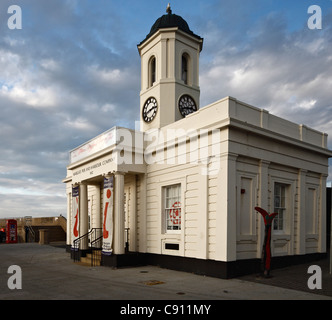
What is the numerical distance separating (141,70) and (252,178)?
9.98m

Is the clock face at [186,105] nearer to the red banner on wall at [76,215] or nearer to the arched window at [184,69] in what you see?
the arched window at [184,69]

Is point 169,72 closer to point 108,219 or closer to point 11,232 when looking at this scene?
point 108,219

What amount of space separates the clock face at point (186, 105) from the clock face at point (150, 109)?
4.24 feet

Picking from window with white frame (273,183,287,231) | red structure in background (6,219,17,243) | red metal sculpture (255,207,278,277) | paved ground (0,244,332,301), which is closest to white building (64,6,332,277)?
window with white frame (273,183,287,231)

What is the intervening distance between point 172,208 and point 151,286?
4.50m

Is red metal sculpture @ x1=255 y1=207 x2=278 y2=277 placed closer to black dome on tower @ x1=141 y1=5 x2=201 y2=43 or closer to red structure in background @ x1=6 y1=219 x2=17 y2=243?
black dome on tower @ x1=141 y1=5 x2=201 y2=43

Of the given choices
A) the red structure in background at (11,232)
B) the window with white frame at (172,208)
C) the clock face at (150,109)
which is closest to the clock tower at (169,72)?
the clock face at (150,109)

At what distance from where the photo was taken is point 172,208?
14.2 m

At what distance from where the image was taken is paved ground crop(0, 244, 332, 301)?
8773 millimetres

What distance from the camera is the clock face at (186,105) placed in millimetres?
17531

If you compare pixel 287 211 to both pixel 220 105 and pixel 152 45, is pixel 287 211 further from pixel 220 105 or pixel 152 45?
pixel 152 45

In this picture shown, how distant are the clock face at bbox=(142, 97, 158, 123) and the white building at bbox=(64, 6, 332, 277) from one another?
97 millimetres

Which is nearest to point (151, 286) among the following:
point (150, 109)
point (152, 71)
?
point (150, 109)

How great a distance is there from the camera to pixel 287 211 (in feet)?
46.4
